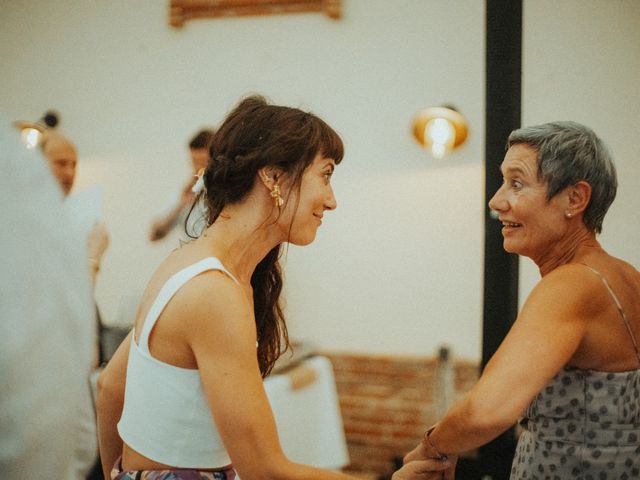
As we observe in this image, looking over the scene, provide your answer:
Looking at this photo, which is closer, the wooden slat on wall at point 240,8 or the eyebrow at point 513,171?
the eyebrow at point 513,171

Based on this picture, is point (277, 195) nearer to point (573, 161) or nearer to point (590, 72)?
point (573, 161)

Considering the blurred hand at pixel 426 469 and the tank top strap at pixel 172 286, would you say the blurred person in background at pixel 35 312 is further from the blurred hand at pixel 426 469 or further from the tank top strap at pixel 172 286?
the blurred hand at pixel 426 469

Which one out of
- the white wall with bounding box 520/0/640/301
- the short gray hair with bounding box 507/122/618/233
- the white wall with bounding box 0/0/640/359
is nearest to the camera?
the short gray hair with bounding box 507/122/618/233

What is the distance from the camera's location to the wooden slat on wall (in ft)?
12.1

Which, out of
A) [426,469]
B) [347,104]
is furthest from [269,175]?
[347,104]

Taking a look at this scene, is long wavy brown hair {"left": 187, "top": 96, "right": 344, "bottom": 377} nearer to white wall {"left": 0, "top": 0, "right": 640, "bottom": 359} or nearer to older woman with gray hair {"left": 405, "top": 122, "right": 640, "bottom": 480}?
older woman with gray hair {"left": 405, "top": 122, "right": 640, "bottom": 480}

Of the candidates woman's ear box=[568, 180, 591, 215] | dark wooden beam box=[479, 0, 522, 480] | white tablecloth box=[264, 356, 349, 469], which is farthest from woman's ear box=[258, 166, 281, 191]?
white tablecloth box=[264, 356, 349, 469]

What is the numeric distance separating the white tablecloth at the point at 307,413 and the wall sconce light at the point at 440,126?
1.16 m

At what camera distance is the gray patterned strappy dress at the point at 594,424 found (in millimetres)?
1321

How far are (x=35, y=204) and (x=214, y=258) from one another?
570 mm

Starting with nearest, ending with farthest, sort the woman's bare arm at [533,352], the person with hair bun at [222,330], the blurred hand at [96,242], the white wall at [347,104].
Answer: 1. the person with hair bun at [222,330]
2. the woman's bare arm at [533,352]
3. the blurred hand at [96,242]
4. the white wall at [347,104]

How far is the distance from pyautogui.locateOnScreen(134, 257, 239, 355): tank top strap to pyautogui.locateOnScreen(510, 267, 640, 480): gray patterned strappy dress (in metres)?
0.70

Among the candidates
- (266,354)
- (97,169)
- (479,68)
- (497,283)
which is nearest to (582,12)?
(479,68)

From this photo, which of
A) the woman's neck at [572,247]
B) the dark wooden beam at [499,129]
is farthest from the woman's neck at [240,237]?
the dark wooden beam at [499,129]
